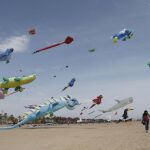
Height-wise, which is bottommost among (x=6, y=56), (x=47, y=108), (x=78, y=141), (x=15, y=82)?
(x=78, y=141)

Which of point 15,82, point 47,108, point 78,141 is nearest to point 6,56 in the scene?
point 15,82

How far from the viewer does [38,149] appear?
593 inches

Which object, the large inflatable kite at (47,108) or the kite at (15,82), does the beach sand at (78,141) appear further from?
the large inflatable kite at (47,108)

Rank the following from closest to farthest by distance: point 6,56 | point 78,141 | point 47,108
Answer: point 78,141 → point 6,56 → point 47,108

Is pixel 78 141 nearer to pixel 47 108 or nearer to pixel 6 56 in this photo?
pixel 6 56

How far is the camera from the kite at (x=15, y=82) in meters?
24.1

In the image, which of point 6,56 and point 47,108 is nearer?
point 6,56

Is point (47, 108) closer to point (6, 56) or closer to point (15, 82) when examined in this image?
point (15, 82)

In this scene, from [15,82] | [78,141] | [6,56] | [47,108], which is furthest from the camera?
[47,108]

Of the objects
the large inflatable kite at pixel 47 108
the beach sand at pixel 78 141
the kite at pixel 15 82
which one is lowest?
the beach sand at pixel 78 141

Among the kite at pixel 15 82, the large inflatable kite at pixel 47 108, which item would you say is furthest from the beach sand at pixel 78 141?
the large inflatable kite at pixel 47 108

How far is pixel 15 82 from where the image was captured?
81.1 feet

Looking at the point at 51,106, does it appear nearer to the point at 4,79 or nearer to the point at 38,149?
the point at 4,79

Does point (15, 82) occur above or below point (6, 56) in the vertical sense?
below
